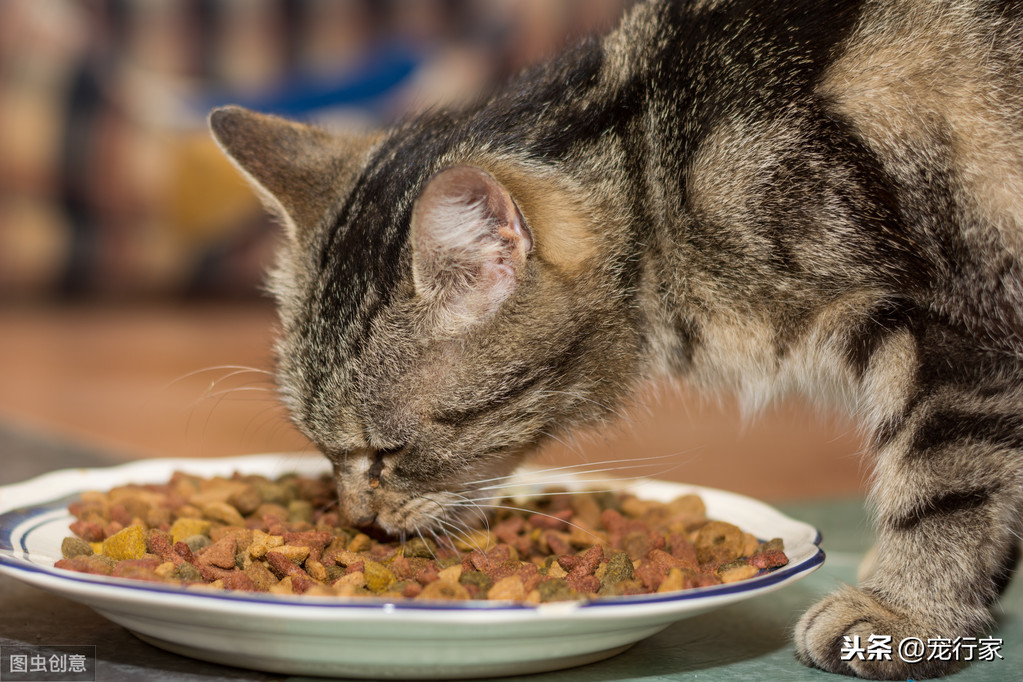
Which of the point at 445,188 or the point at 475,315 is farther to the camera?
the point at 475,315

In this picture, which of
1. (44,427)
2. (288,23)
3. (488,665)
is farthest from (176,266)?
(488,665)

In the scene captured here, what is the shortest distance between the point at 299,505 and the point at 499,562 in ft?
1.15

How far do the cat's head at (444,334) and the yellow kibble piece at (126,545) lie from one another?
260 millimetres

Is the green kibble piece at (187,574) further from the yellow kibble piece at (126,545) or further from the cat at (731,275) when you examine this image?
the cat at (731,275)

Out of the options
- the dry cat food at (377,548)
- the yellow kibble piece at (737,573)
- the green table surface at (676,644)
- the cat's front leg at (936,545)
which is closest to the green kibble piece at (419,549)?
the dry cat food at (377,548)

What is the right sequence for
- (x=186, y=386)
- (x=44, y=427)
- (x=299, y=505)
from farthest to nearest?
1. (x=186, y=386)
2. (x=44, y=427)
3. (x=299, y=505)

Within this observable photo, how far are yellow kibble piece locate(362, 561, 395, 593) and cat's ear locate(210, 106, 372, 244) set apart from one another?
1.79 ft

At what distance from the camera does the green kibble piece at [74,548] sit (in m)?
1.07

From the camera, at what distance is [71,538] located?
109 cm

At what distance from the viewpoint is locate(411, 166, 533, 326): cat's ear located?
3.57ft

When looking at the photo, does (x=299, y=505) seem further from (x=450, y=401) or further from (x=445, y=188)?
(x=445, y=188)

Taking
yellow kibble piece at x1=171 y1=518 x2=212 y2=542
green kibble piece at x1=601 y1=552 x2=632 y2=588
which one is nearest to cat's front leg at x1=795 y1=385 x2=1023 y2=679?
green kibble piece at x1=601 y1=552 x2=632 y2=588

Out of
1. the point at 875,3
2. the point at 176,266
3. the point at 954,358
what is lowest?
the point at 954,358

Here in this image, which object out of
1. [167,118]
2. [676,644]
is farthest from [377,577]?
[167,118]
